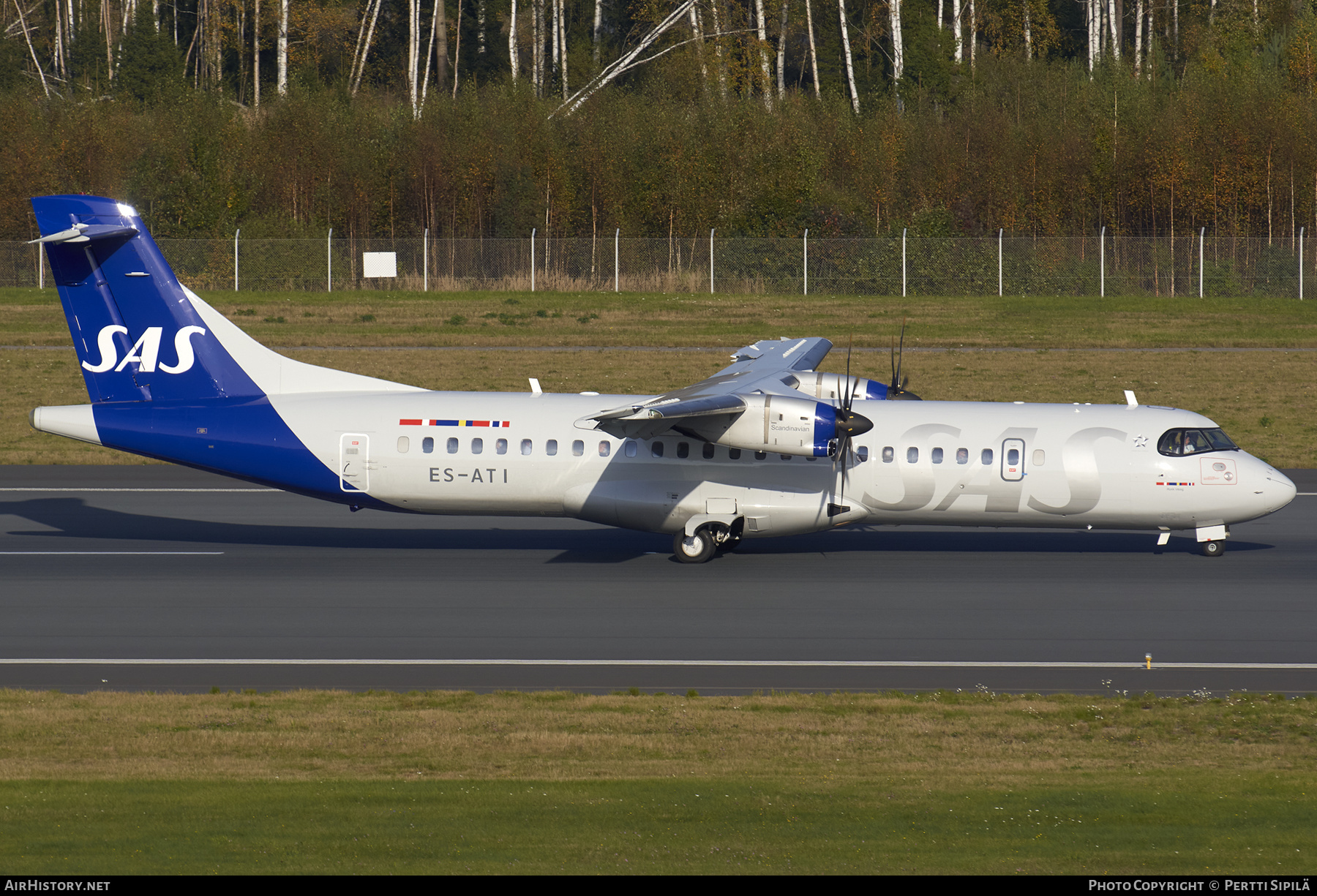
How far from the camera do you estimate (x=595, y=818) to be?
32.0ft

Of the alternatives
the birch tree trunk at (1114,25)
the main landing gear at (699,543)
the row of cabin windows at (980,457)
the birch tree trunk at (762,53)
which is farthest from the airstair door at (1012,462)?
the birch tree trunk at (1114,25)

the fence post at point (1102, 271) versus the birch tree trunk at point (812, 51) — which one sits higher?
the birch tree trunk at point (812, 51)

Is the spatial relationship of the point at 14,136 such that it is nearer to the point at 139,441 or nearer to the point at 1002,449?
the point at 139,441

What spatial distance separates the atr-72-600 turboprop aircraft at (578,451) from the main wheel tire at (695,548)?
0.03 m

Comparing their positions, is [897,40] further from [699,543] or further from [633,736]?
[633,736]

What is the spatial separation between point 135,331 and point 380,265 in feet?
124

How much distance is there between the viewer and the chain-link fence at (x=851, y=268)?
187ft

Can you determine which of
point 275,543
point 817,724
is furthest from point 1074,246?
point 817,724

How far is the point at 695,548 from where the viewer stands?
20.7 m

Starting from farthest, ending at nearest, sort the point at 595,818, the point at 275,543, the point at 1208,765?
1. the point at 275,543
2. the point at 1208,765
3. the point at 595,818

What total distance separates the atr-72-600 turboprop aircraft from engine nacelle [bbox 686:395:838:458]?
46.2 inches

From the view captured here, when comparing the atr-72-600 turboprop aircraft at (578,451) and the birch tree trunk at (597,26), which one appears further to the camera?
the birch tree trunk at (597,26)

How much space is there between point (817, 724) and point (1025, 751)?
1941 mm

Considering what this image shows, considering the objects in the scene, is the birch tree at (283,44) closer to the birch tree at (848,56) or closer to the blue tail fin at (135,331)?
the birch tree at (848,56)
